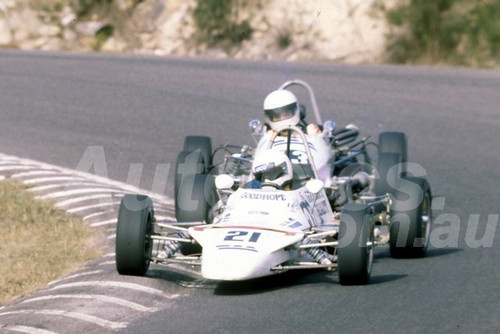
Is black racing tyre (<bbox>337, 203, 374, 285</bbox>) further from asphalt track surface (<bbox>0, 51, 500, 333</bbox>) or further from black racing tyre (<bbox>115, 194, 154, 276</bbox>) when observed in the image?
black racing tyre (<bbox>115, 194, 154, 276</bbox>)

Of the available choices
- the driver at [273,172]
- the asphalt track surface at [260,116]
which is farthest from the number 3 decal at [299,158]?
the asphalt track surface at [260,116]

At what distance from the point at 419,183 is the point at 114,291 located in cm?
310

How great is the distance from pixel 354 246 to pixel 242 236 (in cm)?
81

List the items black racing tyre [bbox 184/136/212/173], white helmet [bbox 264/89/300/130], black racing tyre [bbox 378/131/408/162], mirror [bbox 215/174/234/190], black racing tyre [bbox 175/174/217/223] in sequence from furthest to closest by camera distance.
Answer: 1. black racing tyre [bbox 378/131/408/162]
2. black racing tyre [bbox 184/136/212/173]
3. white helmet [bbox 264/89/300/130]
4. black racing tyre [bbox 175/174/217/223]
5. mirror [bbox 215/174/234/190]

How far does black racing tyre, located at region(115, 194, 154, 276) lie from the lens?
30.5ft

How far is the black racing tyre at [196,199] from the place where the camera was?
10.6 metres

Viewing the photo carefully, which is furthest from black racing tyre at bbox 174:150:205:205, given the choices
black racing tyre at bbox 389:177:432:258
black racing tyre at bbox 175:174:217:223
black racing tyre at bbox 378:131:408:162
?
black racing tyre at bbox 378:131:408:162

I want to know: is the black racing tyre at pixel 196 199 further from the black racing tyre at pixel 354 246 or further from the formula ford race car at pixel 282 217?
the black racing tyre at pixel 354 246

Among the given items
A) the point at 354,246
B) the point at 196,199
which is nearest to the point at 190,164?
the point at 196,199

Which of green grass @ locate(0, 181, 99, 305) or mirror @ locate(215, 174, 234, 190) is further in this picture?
mirror @ locate(215, 174, 234, 190)

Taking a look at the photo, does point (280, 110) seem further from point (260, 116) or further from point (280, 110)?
point (260, 116)

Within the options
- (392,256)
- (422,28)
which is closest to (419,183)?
(392,256)

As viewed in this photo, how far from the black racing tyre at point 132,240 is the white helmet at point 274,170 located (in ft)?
3.61

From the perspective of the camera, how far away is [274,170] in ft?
33.2
